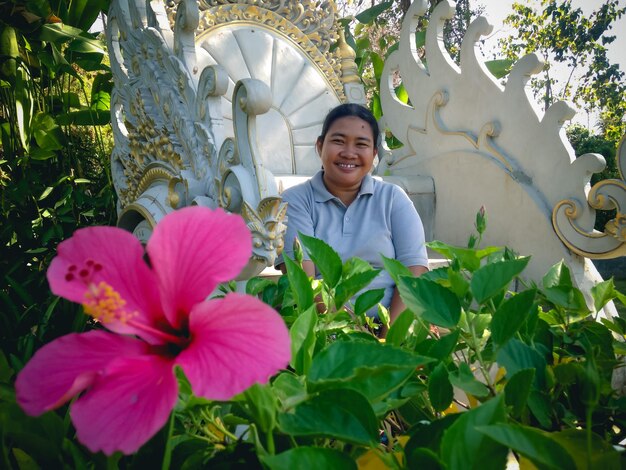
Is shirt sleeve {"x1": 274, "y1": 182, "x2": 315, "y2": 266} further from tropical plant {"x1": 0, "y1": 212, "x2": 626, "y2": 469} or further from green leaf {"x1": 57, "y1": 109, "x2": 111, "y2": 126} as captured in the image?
green leaf {"x1": 57, "y1": 109, "x2": 111, "y2": 126}

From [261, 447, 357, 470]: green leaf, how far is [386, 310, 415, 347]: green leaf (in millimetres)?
165

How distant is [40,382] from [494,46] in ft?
44.9

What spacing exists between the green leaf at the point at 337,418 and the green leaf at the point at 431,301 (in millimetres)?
109

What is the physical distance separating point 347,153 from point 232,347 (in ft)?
6.22

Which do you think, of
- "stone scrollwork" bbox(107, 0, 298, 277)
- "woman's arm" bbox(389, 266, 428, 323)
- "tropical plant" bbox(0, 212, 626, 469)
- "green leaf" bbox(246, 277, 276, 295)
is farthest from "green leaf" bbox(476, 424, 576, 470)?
"woman's arm" bbox(389, 266, 428, 323)

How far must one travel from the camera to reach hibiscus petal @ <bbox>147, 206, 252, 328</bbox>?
251mm

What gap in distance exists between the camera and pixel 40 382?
230 millimetres

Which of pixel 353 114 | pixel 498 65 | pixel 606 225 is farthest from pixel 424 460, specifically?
pixel 498 65

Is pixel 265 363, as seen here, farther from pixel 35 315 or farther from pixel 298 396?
pixel 35 315

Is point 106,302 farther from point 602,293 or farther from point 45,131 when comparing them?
point 45,131

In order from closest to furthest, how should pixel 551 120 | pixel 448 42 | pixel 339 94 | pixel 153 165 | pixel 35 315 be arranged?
pixel 35 315
pixel 153 165
pixel 551 120
pixel 339 94
pixel 448 42

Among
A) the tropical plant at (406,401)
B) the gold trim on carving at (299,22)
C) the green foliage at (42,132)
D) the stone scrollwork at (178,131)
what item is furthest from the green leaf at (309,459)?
the gold trim on carving at (299,22)

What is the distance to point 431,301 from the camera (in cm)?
35

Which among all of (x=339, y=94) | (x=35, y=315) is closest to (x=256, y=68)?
(x=339, y=94)
